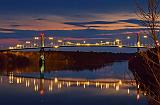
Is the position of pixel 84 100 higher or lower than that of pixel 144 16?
lower

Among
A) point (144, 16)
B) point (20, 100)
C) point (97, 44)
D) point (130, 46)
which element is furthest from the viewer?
point (97, 44)

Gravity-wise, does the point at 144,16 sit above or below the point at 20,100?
above

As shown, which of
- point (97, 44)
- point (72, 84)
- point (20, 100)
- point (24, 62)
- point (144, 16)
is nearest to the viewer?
point (144, 16)

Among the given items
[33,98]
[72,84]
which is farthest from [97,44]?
[33,98]

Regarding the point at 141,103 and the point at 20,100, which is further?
the point at 20,100

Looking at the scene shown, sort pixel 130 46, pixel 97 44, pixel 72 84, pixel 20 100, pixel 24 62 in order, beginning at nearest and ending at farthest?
1. pixel 20 100
2. pixel 72 84
3. pixel 130 46
4. pixel 97 44
5. pixel 24 62

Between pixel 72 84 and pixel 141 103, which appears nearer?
pixel 141 103

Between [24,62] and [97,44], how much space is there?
97.3 ft

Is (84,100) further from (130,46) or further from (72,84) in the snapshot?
(130,46)

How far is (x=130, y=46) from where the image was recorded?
63.6m

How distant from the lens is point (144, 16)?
4113mm

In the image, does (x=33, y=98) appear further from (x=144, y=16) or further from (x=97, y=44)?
(x=97, y=44)

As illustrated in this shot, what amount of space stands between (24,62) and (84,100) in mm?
68413

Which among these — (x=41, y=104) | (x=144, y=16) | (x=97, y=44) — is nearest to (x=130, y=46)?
(x=97, y=44)
